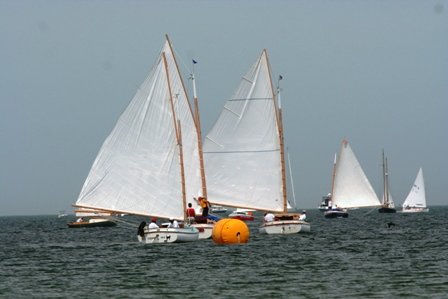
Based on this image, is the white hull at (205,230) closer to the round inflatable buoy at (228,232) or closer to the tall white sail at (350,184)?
the round inflatable buoy at (228,232)

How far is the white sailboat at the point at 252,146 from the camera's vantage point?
87.6m

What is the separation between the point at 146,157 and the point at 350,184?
3759 inches

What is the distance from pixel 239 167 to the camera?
88.9 m

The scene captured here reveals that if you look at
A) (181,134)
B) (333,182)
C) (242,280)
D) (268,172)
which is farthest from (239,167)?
(333,182)

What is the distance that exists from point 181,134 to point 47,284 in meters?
31.3

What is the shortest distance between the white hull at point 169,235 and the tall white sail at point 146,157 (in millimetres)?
2905

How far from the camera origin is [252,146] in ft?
290

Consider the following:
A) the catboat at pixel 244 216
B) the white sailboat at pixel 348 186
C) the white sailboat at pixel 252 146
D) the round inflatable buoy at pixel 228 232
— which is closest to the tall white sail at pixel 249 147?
the white sailboat at pixel 252 146

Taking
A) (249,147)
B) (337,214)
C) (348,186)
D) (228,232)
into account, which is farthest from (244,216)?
(228,232)

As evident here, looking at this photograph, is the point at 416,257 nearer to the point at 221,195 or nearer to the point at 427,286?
the point at 427,286

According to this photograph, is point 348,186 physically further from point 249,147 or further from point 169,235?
point 169,235

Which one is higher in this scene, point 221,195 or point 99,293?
point 221,195

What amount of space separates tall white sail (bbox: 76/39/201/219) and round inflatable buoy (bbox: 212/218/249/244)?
487 cm

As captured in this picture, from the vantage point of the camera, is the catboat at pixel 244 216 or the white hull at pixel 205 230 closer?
the white hull at pixel 205 230
